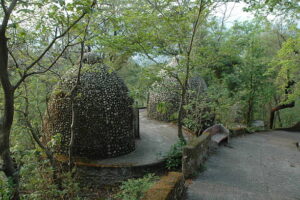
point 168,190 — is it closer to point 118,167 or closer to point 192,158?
point 192,158

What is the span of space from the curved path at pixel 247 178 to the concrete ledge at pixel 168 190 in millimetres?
486

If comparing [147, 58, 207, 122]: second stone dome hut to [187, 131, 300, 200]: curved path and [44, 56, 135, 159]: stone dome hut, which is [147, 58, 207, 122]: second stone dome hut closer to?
[44, 56, 135, 159]: stone dome hut

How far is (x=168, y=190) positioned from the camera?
369 cm

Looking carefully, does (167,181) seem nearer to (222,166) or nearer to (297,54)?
(222,166)

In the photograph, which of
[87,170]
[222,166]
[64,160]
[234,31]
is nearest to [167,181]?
[222,166]

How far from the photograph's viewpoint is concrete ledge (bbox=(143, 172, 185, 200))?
3.50m

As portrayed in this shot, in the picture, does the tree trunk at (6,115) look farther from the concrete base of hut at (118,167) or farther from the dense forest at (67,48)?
the concrete base of hut at (118,167)

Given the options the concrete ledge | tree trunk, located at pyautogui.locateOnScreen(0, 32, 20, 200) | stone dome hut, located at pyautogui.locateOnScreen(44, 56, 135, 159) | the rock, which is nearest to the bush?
stone dome hut, located at pyautogui.locateOnScreen(44, 56, 135, 159)

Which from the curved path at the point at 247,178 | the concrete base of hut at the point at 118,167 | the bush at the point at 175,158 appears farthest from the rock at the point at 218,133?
the concrete base of hut at the point at 118,167

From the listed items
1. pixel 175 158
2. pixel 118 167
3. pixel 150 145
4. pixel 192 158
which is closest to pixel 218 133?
pixel 150 145

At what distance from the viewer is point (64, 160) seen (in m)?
7.20

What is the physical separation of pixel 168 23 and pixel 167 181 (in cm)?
432

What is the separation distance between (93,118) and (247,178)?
504cm

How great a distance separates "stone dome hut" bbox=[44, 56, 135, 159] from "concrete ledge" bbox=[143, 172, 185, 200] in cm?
366
